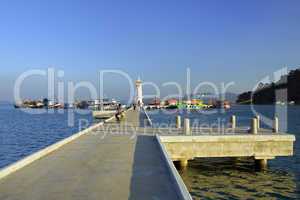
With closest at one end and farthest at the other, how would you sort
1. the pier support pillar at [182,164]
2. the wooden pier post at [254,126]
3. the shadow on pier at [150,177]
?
the shadow on pier at [150,177] < the pier support pillar at [182,164] < the wooden pier post at [254,126]

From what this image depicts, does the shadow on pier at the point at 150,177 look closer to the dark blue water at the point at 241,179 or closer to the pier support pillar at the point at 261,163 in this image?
the dark blue water at the point at 241,179

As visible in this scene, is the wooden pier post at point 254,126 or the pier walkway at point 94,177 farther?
the wooden pier post at point 254,126

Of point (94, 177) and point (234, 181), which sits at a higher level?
point (94, 177)

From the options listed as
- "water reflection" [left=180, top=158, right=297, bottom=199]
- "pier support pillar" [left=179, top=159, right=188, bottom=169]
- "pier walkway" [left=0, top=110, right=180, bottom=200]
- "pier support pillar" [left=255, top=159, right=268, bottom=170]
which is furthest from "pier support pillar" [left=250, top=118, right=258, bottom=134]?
"pier walkway" [left=0, top=110, right=180, bottom=200]

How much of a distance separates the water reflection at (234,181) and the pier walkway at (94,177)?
3.02m

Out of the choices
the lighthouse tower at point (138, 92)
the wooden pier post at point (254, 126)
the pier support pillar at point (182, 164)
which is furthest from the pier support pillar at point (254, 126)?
the lighthouse tower at point (138, 92)

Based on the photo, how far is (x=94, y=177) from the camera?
9.80 metres

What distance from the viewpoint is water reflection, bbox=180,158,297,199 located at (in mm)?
14812

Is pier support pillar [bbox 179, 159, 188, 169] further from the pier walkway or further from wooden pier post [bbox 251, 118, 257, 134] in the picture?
wooden pier post [bbox 251, 118, 257, 134]

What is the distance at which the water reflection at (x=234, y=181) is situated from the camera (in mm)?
14812

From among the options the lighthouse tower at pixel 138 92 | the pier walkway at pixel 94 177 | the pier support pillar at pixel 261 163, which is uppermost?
the lighthouse tower at pixel 138 92

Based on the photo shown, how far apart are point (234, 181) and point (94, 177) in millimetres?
9195

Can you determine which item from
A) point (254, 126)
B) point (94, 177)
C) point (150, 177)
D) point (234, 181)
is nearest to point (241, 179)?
point (234, 181)

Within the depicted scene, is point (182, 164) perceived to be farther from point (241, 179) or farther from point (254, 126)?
point (254, 126)
